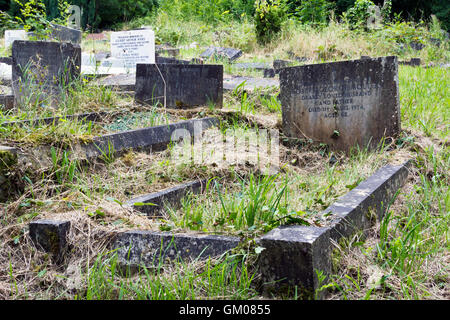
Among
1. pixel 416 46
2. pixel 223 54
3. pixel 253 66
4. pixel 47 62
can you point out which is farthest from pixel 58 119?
pixel 416 46

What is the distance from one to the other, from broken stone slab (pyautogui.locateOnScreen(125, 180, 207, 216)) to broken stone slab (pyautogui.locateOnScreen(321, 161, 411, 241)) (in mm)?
1117

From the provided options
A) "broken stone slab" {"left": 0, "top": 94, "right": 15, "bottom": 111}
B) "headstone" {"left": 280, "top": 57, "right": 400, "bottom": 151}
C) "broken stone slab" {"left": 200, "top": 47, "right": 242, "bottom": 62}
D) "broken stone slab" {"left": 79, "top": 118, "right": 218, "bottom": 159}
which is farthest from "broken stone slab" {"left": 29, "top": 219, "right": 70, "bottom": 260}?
"broken stone slab" {"left": 200, "top": 47, "right": 242, "bottom": 62}

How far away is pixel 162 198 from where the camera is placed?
3.01m

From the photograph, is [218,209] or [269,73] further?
[269,73]

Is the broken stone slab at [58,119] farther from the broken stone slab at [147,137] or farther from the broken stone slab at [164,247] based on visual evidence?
the broken stone slab at [164,247]

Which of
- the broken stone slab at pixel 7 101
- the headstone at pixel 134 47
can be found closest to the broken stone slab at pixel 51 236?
the broken stone slab at pixel 7 101

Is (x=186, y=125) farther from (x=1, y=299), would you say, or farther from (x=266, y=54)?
(x=266, y=54)

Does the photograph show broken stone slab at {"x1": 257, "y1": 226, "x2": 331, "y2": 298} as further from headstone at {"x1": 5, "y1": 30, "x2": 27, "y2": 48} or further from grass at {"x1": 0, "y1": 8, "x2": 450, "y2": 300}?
headstone at {"x1": 5, "y1": 30, "x2": 27, "y2": 48}

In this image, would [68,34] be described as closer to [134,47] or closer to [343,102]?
[134,47]

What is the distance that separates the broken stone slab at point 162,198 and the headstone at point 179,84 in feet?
5.68

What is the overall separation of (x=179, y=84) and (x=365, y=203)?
2917 millimetres

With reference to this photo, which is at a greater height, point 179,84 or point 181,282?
point 179,84
